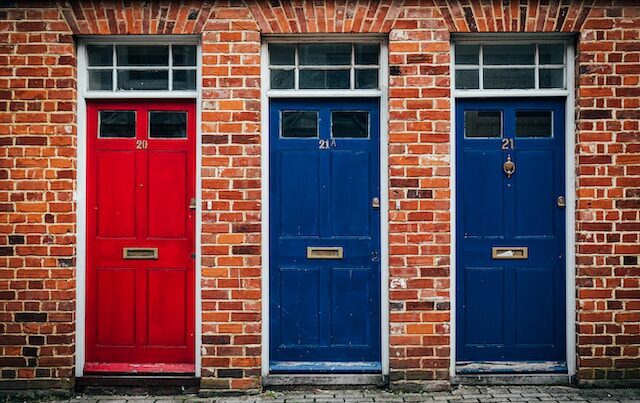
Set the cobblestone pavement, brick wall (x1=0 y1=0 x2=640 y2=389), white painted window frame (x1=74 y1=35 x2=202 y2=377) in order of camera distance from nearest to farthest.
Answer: the cobblestone pavement → brick wall (x1=0 y1=0 x2=640 y2=389) → white painted window frame (x1=74 y1=35 x2=202 y2=377)

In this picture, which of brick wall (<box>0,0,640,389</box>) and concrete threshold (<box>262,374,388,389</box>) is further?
concrete threshold (<box>262,374,388,389</box>)

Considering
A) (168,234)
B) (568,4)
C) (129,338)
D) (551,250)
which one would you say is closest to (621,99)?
(568,4)

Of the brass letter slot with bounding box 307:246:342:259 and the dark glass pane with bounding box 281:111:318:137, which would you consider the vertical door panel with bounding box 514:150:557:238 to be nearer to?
the brass letter slot with bounding box 307:246:342:259

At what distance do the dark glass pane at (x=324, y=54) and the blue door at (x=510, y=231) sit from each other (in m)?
1.13

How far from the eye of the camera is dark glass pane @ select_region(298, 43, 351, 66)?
5.64 metres

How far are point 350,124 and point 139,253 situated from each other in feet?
7.38

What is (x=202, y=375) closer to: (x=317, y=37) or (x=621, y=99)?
(x=317, y=37)

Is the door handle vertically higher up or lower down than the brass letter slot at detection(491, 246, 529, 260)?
higher up

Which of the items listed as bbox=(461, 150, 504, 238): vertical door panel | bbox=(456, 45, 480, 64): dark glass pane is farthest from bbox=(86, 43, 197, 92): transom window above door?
bbox=(461, 150, 504, 238): vertical door panel

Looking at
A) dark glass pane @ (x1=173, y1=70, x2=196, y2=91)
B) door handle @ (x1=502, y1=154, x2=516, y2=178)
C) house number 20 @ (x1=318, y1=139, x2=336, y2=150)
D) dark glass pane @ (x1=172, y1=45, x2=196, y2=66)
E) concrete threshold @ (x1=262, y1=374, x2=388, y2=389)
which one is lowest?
concrete threshold @ (x1=262, y1=374, x2=388, y2=389)

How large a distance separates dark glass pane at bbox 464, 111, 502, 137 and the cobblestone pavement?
228 cm

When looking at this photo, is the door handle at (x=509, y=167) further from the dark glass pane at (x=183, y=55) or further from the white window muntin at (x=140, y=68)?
the dark glass pane at (x=183, y=55)

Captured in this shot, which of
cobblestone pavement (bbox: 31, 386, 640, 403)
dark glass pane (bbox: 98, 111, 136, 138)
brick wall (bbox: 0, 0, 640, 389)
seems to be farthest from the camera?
dark glass pane (bbox: 98, 111, 136, 138)

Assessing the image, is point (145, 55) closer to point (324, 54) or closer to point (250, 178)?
point (250, 178)
